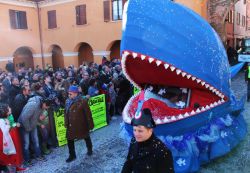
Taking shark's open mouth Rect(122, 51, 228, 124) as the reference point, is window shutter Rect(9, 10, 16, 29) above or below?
above

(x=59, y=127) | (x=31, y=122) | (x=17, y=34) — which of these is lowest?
(x=59, y=127)

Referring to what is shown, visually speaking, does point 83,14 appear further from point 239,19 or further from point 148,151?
point 239,19

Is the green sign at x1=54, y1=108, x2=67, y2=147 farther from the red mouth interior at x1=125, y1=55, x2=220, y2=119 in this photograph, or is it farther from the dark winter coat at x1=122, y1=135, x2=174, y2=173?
the dark winter coat at x1=122, y1=135, x2=174, y2=173

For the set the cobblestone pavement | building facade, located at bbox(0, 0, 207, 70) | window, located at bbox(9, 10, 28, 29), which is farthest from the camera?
window, located at bbox(9, 10, 28, 29)

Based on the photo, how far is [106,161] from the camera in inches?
210

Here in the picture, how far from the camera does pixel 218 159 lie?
17.1ft

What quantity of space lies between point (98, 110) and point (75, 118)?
2355mm

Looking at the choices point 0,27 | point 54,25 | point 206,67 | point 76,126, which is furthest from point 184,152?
point 54,25

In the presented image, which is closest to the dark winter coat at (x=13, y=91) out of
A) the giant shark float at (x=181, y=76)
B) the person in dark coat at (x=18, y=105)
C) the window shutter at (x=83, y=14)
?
the person in dark coat at (x=18, y=105)

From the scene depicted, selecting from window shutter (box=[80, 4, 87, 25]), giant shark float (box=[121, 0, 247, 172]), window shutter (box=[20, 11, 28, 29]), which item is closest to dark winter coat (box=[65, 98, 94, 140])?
giant shark float (box=[121, 0, 247, 172])

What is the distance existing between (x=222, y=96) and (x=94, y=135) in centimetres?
351

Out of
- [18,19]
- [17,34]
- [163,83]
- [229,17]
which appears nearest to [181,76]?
[163,83]

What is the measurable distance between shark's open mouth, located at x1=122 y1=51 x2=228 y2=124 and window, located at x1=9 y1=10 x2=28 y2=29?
1785 cm

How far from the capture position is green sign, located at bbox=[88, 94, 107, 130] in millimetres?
7414
